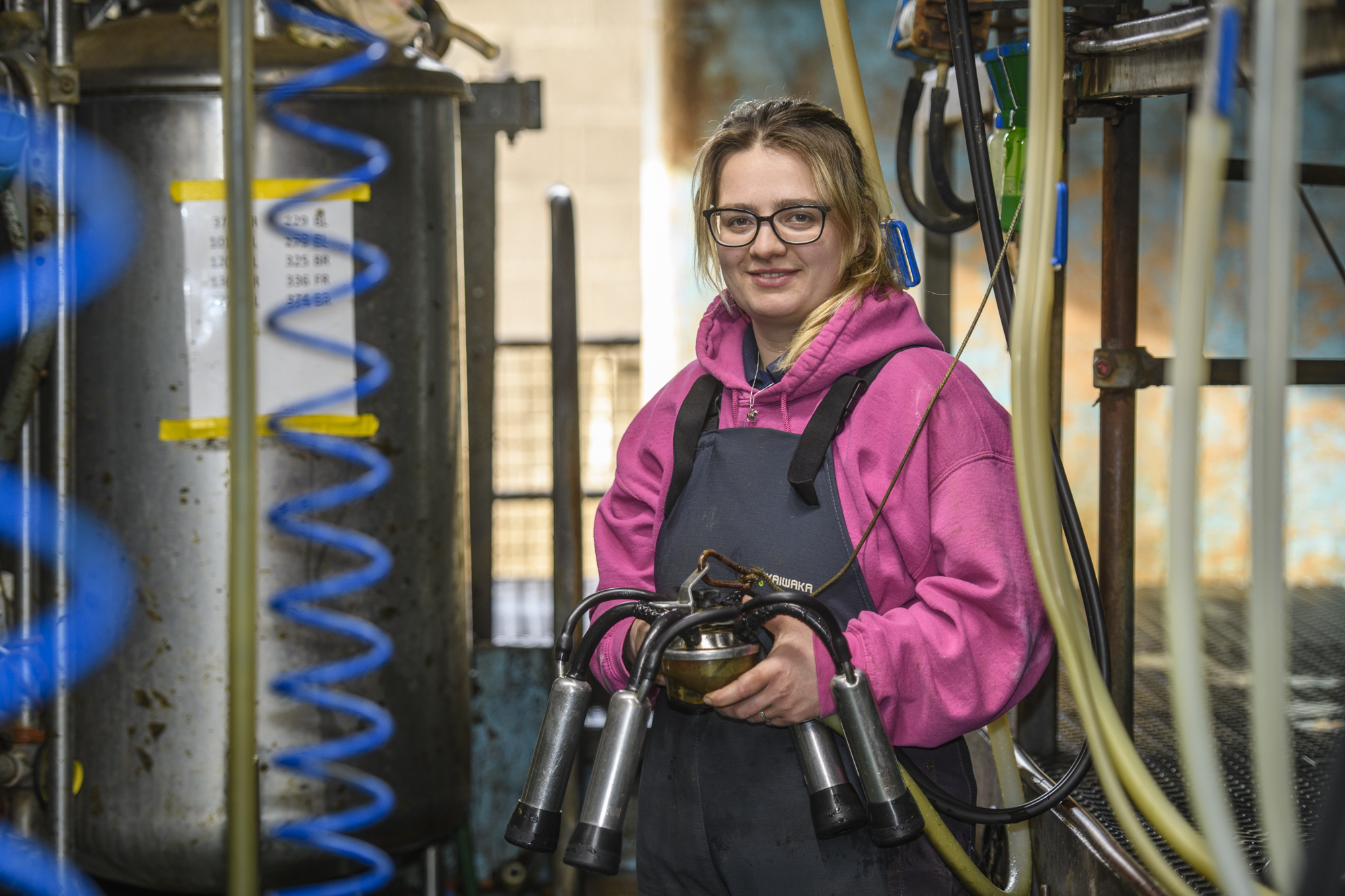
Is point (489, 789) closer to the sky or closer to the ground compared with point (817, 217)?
closer to the ground

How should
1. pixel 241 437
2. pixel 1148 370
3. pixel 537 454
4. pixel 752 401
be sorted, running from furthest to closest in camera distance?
pixel 537 454 → pixel 1148 370 → pixel 752 401 → pixel 241 437

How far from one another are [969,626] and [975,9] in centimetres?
79

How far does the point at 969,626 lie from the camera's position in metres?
1.03

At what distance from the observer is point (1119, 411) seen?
139cm

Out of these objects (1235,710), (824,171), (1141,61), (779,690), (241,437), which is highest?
(1141,61)

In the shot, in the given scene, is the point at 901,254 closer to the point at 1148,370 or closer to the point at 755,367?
the point at 755,367

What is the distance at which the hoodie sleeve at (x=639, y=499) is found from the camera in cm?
127

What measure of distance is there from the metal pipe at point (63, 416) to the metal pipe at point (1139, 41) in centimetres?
117

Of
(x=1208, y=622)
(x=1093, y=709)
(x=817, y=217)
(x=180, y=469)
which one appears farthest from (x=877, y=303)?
(x=1208, y=622)

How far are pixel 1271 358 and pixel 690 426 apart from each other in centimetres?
78

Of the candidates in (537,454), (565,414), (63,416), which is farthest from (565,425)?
(537,454)

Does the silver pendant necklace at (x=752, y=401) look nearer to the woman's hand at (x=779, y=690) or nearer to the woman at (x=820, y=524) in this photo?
the woman at (x=820, y=524)

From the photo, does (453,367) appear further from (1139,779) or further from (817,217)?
(1139,779)

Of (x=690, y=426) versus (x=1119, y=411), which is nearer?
(x=690, y=426)
